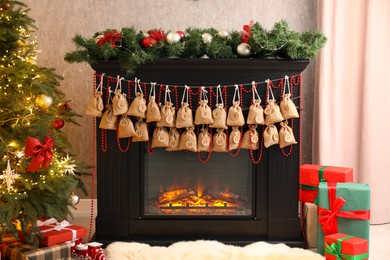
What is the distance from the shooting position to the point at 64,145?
315 centimetres

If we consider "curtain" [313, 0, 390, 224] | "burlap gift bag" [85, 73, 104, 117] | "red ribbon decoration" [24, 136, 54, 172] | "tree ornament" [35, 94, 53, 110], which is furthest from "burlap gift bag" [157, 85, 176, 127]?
"curtain" [313, 0, 390, 224]

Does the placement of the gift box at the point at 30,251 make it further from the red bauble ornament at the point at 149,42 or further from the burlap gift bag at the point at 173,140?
the red bauble ornament at the point at 149,42

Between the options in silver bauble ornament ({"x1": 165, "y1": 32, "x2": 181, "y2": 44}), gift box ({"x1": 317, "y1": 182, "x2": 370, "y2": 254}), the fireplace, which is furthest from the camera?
the fireplace

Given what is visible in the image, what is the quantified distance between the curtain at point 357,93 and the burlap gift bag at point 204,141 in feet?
3.56

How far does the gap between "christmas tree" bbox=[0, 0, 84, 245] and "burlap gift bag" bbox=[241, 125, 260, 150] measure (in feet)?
3.45

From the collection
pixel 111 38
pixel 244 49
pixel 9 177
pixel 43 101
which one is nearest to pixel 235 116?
pixel 244 49

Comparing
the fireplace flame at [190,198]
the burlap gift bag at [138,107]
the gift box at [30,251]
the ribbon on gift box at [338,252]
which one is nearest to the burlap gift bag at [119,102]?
the burlap gift bag at [138,107]

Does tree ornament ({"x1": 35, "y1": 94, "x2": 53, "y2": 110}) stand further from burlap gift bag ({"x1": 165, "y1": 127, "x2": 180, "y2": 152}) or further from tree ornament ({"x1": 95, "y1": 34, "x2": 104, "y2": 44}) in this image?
burlap gift bag ({"x1": 165, "y1": 127, "x2": 180, "y2": 152})

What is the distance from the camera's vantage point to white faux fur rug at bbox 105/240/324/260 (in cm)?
307

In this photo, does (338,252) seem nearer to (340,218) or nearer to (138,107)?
(340,218)

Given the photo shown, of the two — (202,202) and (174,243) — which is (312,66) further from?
(174,243)

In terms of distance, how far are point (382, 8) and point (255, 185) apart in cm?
161

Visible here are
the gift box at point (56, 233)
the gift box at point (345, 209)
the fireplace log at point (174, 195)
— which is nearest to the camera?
the gift box at point (56, 233)

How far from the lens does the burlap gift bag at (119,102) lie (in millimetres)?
3205
